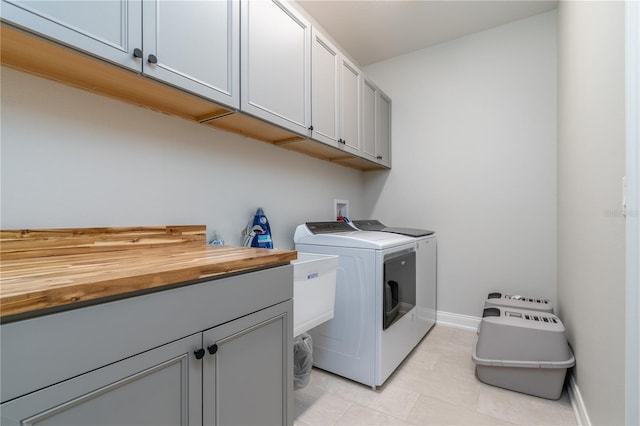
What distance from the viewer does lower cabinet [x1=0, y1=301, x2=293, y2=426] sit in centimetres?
58

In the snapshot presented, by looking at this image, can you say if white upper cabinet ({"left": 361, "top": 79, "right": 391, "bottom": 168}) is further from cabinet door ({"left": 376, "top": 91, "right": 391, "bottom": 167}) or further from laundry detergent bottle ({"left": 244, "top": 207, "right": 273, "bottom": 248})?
laundry detergent bottle ({"left": 244, "top": 207, "right": 273, "bottom": 248})

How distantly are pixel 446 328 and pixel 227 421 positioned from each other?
2349mm

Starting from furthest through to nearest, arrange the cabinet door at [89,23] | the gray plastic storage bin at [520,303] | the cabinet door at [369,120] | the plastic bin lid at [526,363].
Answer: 1. the cabinet door at [369,120]
2. the gray plastic storage bin at [520,303]
3. the plastic bin lid at [526,363]
4. the cabinet door at [89,23]

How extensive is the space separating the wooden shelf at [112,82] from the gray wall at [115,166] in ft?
0.12

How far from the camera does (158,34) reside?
1044 mm

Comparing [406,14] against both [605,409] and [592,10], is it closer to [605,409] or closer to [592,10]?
[592,10]

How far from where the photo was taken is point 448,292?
106 inches

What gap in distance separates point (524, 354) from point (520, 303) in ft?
1.74

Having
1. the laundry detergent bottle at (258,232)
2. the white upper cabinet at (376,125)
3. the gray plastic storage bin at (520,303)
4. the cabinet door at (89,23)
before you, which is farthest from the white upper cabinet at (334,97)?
the gray plastic storage bin at (520,303)

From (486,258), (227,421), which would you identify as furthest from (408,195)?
(227,421)

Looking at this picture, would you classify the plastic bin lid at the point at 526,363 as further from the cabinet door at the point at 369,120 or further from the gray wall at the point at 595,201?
the cabinet door at the point at 369,120

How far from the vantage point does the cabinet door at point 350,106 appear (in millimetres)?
2113

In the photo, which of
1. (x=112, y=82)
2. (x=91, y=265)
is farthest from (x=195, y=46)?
(x=91, y=265)

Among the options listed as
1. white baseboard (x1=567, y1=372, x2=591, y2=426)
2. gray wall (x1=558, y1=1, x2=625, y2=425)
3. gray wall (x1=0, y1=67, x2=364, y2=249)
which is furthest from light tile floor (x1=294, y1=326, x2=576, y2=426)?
gray wall (x1=0, y1=67, x2=364, y2=249)
